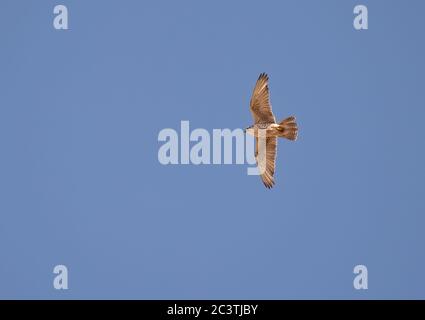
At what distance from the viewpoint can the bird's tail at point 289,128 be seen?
18375mm

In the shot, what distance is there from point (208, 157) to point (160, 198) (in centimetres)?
5399

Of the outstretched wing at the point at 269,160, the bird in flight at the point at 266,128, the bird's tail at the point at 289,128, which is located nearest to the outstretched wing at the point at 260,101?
the bird in flight at the point at 266,128

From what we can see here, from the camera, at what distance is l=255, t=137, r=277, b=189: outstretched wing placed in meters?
19.5

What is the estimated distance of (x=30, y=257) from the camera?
2403 inches

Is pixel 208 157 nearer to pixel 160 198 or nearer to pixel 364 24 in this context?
pixel 364 24

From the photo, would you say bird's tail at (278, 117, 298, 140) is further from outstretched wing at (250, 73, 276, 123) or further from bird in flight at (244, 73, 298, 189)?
outstretched wing at (250, 73, 276, 123)

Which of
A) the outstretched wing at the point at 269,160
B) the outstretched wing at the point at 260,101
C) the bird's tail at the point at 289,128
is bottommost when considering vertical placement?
the outstretched wing at the point at 269,160

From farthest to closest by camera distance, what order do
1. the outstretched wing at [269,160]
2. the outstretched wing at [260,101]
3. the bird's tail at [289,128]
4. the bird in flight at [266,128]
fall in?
the outstretched wing at [269,160], the outstretched wing at [260,101], the bird in flight at [266,128], the bird's tail at [289,128]

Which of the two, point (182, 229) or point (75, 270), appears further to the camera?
point (182, 229)

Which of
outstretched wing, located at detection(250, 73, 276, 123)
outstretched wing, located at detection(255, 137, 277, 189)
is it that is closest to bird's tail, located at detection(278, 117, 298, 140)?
outstretched wing, located at detection(250, 73, 276, 123)

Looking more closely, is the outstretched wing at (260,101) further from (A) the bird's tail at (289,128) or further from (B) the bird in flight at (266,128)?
(A) the bird's tail at (289,128)
